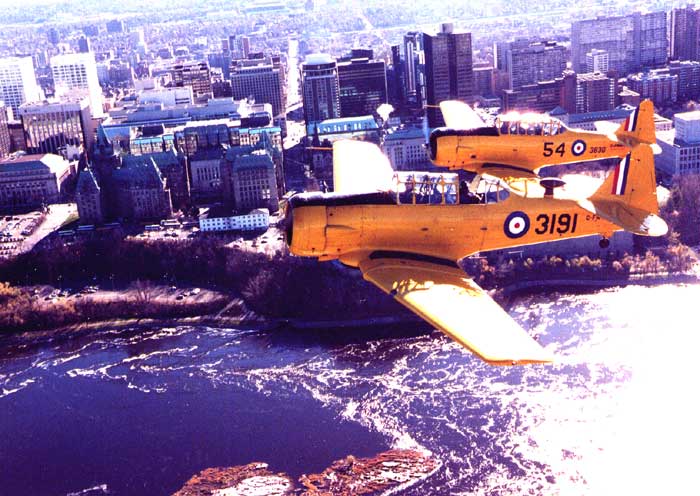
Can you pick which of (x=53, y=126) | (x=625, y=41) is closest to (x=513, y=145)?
(x=53, y=126)

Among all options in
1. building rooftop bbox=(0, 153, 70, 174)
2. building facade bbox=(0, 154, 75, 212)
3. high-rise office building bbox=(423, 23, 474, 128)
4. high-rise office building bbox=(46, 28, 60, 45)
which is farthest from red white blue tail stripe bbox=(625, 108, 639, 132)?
high-rise office building bbox=(46, 28, 60, 45)

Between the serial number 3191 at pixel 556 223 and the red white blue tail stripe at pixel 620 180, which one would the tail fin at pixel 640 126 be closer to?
the red white blue tail stripe at pixel 620 180

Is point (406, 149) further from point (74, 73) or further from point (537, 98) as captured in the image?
point (74, 73)

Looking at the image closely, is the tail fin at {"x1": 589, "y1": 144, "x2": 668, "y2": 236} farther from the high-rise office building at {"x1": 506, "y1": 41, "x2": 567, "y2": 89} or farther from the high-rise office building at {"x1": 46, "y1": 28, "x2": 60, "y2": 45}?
the high-rise office building at {"x1": 46, "y1": 28, "x2": 60, "y2": 45}

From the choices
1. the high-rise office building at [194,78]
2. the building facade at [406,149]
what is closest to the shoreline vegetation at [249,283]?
the building facade at [406,149]

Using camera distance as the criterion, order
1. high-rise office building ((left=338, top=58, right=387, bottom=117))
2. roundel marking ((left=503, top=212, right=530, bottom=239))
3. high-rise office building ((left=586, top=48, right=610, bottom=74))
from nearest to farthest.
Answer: roundel marking ((left=503, top=212, right=530, bottom=239))
high-rise office building ((left=338, top=58, right=387, bottom=117))
high-rise office building ((left=586, top=48, right=610, bottom=74))

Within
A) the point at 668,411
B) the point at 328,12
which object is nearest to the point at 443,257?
the point at 668,411
